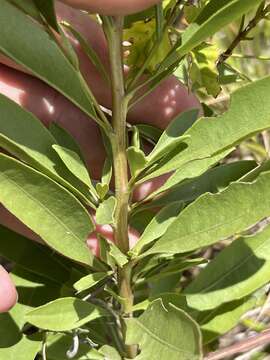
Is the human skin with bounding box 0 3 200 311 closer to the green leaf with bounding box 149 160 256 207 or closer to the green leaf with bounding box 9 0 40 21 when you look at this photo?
the green leaf with bounding box 149 160 256 207

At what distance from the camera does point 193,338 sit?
0.92 m

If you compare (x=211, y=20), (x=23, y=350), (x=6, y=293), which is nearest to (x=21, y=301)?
(x=23, y=350)

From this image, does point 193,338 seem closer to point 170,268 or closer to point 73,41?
point 170,268

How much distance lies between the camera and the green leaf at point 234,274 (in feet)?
3.82

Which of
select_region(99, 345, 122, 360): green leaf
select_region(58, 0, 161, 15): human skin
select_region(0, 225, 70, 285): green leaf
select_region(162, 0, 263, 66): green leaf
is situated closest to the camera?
select_region(58, 0, 161, 15): human skin

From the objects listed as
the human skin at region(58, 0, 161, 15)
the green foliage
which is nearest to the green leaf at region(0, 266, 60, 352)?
the green foliage

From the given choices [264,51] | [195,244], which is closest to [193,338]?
[195,244]

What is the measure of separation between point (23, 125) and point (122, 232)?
9.6 inches

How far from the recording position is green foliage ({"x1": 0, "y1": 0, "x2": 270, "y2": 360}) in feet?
3.09

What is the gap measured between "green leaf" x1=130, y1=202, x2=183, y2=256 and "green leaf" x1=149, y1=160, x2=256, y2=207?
0.10 m

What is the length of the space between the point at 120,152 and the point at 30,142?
141 mm

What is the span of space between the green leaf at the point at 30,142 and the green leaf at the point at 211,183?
24cm

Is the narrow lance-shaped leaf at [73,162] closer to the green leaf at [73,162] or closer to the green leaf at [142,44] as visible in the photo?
the green leaf at [73,162]

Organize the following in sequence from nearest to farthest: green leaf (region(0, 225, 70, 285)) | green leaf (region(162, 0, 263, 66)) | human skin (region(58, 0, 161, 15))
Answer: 1. human skin (region(58, 0, 161, 15))
2. green leaf (region(162, 0, 263, 66))
3. green leaf (region(0, 225, 70, 285))
